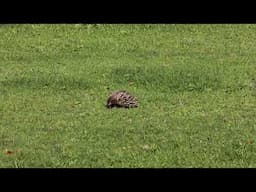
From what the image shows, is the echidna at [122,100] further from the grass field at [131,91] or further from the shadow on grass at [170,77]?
the shadow on grass at [170,77]

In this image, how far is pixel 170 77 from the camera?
9781mm

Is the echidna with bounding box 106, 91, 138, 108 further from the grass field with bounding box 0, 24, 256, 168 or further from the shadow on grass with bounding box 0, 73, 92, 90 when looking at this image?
the shadow on grass with bounding box 0, 73, 92, 90

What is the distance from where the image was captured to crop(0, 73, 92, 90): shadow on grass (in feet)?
31.1

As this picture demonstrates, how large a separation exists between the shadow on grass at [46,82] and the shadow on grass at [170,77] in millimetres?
651

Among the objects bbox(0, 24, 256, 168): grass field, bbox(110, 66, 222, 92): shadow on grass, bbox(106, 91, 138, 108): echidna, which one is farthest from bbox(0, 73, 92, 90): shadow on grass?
bbox(106, 91, 138, 108): echidna

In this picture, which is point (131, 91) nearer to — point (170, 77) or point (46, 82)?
point (170, 77)

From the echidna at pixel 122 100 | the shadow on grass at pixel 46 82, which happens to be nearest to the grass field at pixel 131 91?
the shadow on grass at pixel 46 82

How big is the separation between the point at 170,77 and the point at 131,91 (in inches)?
33.2

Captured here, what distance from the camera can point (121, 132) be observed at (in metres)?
Result: 6.91

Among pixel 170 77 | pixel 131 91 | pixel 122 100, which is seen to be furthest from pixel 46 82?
pixel 170 77

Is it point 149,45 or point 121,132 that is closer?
point 121,132
